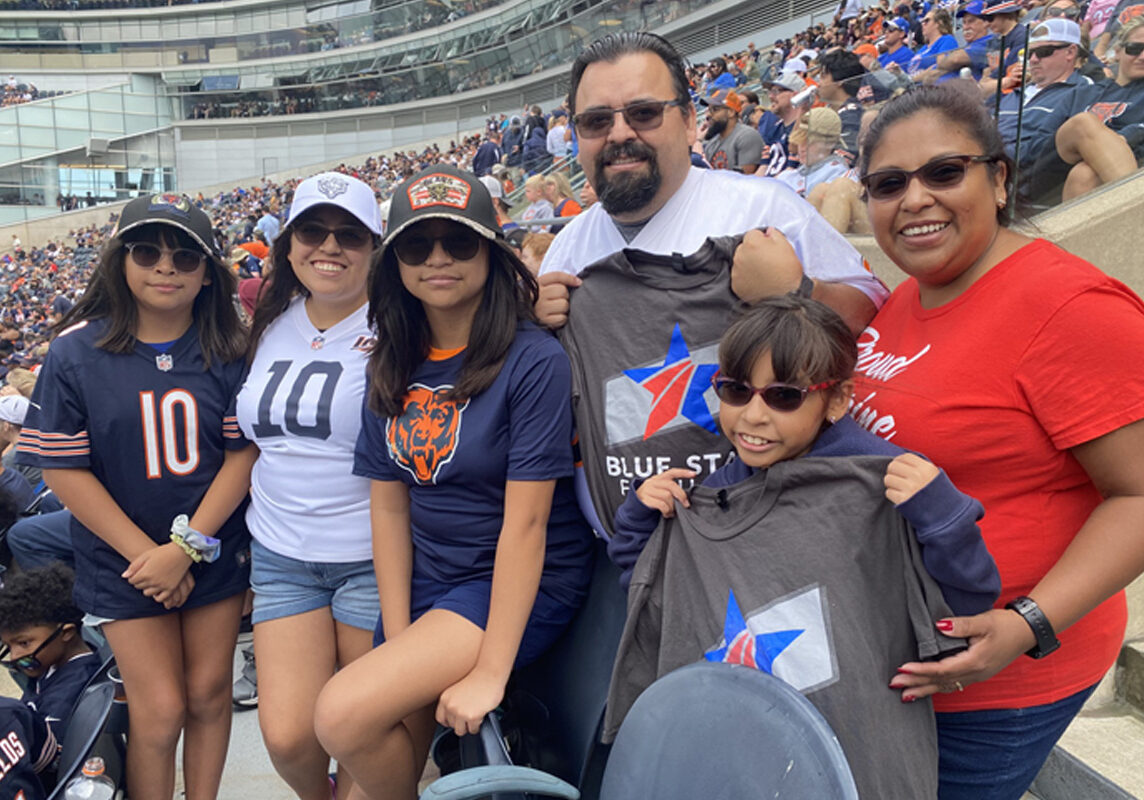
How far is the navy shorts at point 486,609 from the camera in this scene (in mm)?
1912

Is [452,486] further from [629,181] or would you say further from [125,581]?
[125,581]

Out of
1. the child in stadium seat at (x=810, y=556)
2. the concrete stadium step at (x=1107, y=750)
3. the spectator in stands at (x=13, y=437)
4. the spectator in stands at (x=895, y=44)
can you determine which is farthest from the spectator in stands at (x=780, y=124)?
the spectator in stands at (x=13, y=437)

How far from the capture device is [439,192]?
193 centimetres

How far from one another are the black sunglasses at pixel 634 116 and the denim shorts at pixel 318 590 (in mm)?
1371

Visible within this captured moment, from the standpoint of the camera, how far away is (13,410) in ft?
16.4

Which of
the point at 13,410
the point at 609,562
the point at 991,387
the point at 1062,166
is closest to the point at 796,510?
the point at 991,387

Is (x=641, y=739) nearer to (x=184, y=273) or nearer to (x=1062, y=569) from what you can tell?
(x=1062, y=569)

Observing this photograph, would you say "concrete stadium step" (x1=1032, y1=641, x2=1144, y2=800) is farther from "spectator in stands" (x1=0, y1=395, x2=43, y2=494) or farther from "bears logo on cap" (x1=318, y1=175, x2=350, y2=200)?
"spectator in stands" (x1=0, y1=395, x2=43, y2=494)

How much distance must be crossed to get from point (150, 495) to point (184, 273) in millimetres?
685

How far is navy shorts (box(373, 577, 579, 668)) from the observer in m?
1.91

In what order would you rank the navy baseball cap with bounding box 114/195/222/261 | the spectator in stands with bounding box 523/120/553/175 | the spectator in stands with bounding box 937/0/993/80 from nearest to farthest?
the navy baseball cap with bounding box 114/195/222/261 < the spectator in stands with bounding box 937/0/993/80 < the spectator in stands with bounding box 523/120/553/175

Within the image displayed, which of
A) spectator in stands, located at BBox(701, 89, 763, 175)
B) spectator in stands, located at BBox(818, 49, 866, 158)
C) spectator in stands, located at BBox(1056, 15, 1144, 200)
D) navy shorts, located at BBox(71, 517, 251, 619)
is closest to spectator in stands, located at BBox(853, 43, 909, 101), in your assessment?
spectator in stands, located at BBox(818, 49, 866, 158)

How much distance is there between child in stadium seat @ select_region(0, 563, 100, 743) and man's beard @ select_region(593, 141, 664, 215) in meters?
2.64

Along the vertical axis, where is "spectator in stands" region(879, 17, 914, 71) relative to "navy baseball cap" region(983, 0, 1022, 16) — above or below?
above
